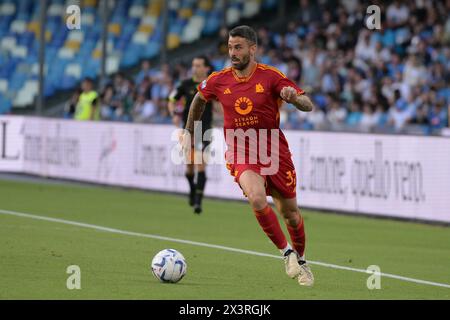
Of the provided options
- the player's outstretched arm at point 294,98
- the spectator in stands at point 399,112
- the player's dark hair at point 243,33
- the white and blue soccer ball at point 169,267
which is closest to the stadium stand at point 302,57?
the spectator in stands at point 399,112

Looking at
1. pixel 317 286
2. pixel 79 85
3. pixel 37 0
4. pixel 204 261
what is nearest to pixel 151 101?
pixel 79 85

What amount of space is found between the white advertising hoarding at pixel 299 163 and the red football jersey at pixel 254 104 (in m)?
7.12

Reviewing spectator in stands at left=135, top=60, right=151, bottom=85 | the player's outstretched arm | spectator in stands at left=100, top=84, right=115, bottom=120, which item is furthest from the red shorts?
spectator in stands at left=135, top=60, right=151, bottom=85

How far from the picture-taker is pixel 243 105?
10125mm

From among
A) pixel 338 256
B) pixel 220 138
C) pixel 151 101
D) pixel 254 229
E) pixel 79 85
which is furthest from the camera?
pixel 79 85

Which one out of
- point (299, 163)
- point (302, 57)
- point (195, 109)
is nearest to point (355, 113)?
point (299, 163)

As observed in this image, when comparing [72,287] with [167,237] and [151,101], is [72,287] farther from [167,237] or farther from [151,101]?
[151,101]

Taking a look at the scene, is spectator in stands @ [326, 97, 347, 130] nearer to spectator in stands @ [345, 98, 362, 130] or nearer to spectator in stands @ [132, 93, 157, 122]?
spectator in stands @ [345, 98, 362, 130]

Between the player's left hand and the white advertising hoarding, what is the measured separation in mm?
7638

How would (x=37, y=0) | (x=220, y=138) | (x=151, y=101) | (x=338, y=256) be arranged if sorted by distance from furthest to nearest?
(x=37, y=0) → (x=151, y=101) → (x=220, y=138) → (x=338, y=256)

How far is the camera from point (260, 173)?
10.0 meters

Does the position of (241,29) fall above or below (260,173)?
above

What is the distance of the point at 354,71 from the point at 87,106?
5618mm

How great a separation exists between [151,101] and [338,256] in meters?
14.8
